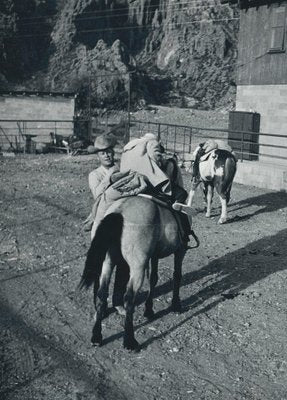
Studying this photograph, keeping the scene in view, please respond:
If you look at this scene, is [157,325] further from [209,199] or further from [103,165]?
[209,199]

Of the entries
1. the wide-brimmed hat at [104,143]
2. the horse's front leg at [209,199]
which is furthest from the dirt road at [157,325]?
the wide-brimmed hat at [104,143]

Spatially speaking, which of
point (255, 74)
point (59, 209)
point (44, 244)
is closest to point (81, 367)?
point (44, 244)

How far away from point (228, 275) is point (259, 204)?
565cm

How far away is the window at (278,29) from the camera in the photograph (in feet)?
57.0

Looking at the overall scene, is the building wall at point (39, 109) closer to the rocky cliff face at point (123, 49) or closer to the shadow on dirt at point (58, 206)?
the shadow on dirt at point (58, 206)

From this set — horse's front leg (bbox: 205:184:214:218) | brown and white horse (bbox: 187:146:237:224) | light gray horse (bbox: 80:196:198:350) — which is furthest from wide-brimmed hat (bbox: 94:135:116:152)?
horse's front leg (bbox: 205:184:214:218)

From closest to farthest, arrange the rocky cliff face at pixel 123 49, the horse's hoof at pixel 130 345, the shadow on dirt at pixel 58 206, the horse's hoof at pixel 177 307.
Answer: the horse's hoof at pixel 130 345 < the horse's hoof at pixel 177 307 < the shadow on dirt at pixel 58 206 < the rocky cliff face at pixel 123 49

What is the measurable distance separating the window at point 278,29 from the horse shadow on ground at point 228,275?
36.1ft

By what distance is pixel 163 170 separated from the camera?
551cm

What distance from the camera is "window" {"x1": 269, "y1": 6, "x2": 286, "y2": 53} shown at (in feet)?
57.0

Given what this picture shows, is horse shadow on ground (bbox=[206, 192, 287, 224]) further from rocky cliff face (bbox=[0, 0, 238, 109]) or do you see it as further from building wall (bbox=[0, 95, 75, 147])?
rocky cliff face (bbox=[0, 0, 238, 109])

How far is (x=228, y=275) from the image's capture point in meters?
7.13

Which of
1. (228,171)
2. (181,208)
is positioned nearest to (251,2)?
(228,171)

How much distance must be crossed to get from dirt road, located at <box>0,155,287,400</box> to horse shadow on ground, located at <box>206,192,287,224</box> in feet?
3.42
